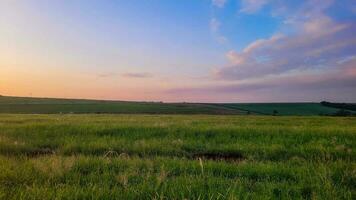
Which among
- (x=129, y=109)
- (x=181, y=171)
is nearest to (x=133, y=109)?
(x=129, y=109)

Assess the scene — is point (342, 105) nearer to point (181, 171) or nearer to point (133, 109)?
point (133, 109)

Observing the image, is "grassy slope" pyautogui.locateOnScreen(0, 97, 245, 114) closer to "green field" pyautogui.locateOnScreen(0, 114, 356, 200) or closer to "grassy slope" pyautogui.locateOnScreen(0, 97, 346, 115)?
"grassy slope" pyautogui.locateOnScreen(0, 97, 346, 115)

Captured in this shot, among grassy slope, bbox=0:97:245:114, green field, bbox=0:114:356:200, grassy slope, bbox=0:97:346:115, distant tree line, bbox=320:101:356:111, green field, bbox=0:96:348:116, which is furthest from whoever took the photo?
distant tree line, bbox=320:101:356:111

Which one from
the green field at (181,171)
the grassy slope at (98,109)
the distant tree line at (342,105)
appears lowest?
A: the grassy slope at (98,109)

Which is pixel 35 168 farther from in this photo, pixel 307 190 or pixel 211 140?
pixel 211 140

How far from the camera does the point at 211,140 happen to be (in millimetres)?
12492

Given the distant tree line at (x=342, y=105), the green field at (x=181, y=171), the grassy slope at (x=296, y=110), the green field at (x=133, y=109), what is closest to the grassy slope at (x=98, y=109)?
the green field at (x=133, y=109)

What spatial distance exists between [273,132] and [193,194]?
9.85 meters

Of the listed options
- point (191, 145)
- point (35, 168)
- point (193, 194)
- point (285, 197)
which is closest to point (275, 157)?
point (191, 145)

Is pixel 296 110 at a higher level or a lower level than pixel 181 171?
lower

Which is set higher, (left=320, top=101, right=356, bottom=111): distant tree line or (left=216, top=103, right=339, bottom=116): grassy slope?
(left=320, top=101, right=356, bottom=111): distant tree line

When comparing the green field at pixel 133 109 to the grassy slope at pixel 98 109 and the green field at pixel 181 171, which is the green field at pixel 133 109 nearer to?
the grassy slope at pixel 98 109

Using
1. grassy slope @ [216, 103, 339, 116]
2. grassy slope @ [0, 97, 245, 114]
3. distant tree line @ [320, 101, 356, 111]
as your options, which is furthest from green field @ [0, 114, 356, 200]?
distant tree line @ [320, 101, 356, 111]

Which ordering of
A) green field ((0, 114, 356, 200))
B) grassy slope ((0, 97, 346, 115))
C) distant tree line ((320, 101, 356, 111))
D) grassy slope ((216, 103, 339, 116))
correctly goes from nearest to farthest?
green field ((0, 114, 356, 200)) < grassy slope ((0, 97, 346, 115)) < grassy slope ((216, 103, 339, 116)) < distant tree line ((320, 101, 356, 111))
